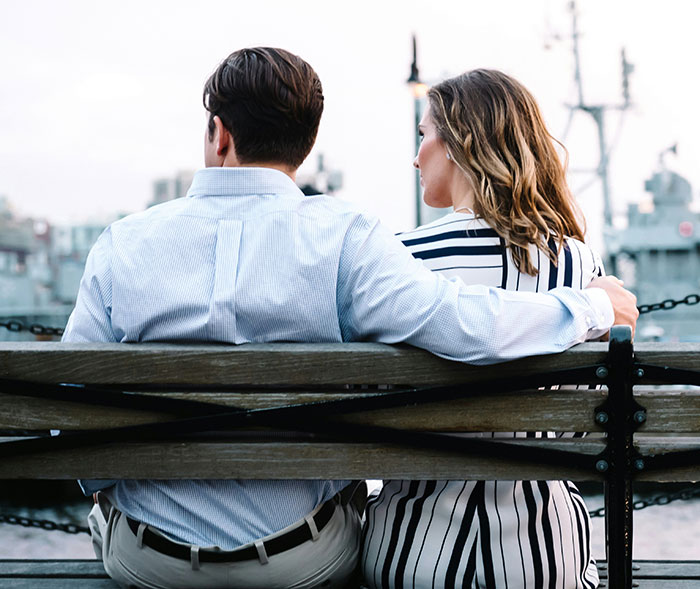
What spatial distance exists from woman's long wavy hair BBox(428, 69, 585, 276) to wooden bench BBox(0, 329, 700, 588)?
19.3 inches

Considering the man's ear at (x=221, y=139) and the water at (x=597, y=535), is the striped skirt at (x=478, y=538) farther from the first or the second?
the water at (x=597, y=535)

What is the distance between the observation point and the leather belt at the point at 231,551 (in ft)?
6.15

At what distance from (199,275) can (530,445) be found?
2.56ft

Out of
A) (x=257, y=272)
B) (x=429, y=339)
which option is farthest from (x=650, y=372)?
(x=257, y=272)

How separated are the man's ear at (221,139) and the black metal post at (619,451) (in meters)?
0.94

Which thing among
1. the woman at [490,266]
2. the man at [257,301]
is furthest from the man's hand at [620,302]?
the woman at [490,266]

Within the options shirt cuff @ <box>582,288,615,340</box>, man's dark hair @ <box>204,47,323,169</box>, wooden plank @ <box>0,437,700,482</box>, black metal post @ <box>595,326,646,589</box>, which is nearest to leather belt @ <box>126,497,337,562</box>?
wooden plank @ <box>0,437,700,482</box>

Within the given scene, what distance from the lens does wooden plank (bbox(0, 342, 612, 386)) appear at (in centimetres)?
180

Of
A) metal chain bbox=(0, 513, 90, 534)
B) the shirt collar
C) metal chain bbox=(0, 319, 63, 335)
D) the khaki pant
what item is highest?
the shirt collar

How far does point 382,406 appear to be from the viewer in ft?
5.95

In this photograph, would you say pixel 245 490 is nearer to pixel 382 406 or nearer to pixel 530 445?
pixel 382 406

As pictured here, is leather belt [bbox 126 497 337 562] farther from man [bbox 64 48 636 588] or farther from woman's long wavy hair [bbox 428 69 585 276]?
woman's long wavy hair [bbox 428 69 585 276]

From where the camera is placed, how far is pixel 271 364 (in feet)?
5.92

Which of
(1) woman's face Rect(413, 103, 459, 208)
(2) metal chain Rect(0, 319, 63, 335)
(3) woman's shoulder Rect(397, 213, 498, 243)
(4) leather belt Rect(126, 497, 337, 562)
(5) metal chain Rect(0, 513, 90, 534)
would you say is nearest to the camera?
(4) leather belt Rect(126, 497, 337, 562)
